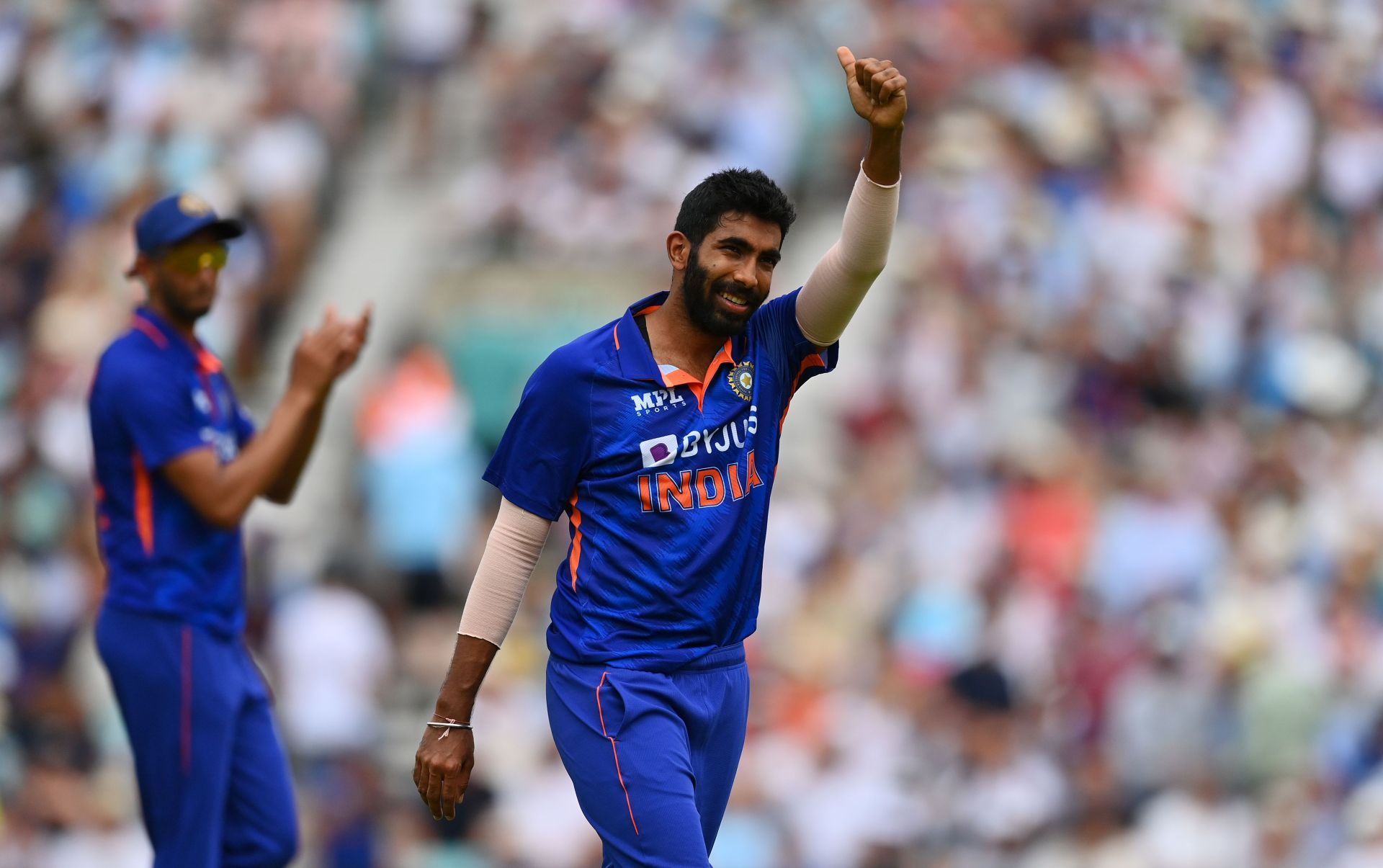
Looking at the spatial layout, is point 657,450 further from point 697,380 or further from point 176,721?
point 176,721

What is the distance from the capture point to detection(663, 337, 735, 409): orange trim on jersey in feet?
17.0

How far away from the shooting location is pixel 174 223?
6.02m

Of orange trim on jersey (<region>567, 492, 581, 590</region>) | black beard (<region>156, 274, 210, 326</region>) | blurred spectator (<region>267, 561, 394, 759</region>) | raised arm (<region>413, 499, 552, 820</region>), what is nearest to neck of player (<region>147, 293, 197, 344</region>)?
black beard (<region>156, 274, 210, 326</region>)

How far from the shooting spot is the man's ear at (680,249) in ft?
17.1

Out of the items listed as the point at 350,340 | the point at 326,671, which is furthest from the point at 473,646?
the point at 326,671

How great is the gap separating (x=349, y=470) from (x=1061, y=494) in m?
4.68

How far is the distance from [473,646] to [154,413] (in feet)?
4.53

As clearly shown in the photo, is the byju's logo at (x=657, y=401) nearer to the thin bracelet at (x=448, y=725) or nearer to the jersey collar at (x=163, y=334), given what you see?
the thin bracelet at (x=448, y=725)

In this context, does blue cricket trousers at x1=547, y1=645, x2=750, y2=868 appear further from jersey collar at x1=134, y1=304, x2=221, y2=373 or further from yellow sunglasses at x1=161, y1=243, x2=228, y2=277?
yellow sunglasses at x1=161, y1=243, x2=228, y2=277

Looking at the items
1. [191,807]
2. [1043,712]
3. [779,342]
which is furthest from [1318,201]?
[191,807]

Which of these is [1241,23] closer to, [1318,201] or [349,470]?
[1318,201]

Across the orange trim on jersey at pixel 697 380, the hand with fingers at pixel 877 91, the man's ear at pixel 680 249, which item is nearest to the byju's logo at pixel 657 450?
the orange trim on jersey at pixel 697 380

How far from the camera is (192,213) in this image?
604 cm

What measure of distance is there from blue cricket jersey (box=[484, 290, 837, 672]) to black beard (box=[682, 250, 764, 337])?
0.14m
